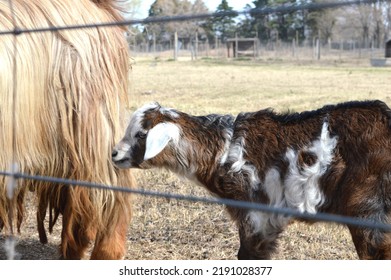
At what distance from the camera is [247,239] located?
11.1ft

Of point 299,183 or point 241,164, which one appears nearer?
point 299,183

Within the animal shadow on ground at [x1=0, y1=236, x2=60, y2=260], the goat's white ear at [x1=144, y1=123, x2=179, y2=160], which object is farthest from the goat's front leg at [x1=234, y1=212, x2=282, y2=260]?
the animal shadow on ground at [x1=0, y1=236, x2=60, y2=260]

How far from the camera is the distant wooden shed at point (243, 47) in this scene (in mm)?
42734

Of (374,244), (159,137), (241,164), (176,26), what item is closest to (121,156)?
(159,137)

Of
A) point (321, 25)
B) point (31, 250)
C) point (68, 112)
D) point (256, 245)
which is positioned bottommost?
point (31, 250)

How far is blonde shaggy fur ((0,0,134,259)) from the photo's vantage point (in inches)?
136

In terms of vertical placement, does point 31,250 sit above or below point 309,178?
below

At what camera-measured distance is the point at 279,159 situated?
3.33 meters

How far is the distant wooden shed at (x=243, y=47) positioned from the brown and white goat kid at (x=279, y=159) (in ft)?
Result: 129

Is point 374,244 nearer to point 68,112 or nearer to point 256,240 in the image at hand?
point 256,240

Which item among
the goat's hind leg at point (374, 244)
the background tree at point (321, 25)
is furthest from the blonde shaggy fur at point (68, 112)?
the background tree at point (321, 25)

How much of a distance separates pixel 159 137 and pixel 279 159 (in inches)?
26.0

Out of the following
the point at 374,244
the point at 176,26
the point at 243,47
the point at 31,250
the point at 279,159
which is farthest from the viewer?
the point at 243,47
